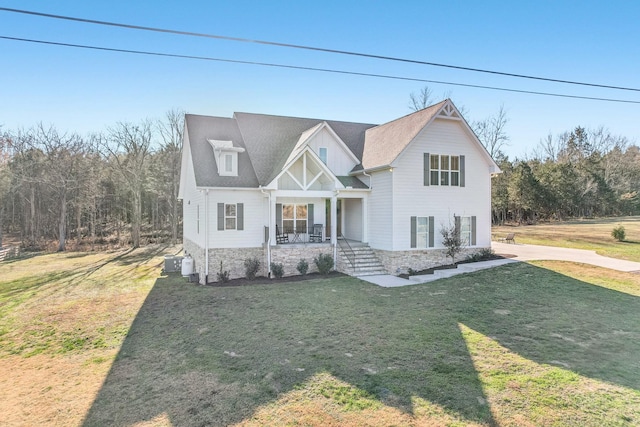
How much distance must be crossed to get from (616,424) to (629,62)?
14.5 m

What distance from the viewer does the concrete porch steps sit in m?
16.0

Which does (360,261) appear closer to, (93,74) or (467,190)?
(467,190)

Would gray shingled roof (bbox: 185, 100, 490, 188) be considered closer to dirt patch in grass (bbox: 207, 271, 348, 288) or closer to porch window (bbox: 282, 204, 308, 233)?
porch window (bbox: 282, 204, 308, 233)

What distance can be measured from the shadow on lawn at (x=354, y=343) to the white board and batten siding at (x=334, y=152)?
7.52 metres

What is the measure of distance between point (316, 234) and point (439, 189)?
21.1 feet

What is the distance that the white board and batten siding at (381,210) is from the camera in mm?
15977

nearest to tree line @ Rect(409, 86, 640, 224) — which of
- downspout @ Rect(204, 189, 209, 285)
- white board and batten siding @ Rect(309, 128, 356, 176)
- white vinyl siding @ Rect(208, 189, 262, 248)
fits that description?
white board and batten siding @ Rect(309, 128, 356, 176)

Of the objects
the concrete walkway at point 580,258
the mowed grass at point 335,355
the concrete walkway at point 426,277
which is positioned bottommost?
the mowed grass at point 335,355

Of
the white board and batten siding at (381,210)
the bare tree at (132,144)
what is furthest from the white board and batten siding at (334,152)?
the bare tree at (132,144)

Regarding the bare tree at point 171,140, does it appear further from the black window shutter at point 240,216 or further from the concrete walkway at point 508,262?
the concrete walkway at point 508,262

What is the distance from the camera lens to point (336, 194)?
55.3 feet

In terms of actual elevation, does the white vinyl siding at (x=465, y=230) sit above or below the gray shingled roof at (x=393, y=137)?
below

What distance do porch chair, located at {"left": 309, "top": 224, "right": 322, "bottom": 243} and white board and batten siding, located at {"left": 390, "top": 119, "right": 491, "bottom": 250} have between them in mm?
4045

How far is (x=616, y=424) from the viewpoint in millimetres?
4617
